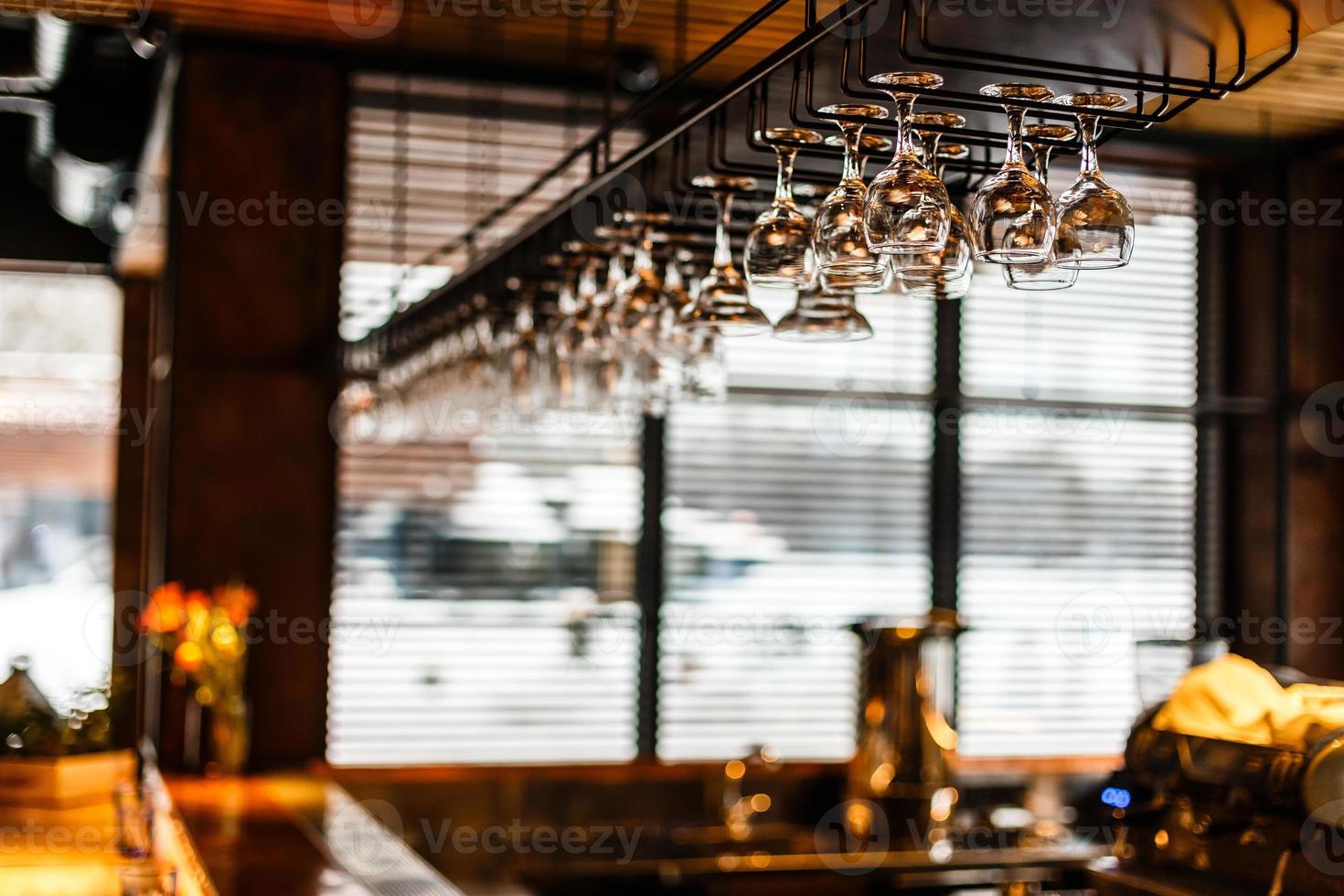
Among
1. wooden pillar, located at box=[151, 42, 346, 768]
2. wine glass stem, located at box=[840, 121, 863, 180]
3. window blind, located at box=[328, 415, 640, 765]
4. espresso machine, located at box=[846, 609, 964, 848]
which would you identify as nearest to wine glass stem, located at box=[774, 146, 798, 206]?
wine glass stem, located at box=[840, 121, 863, 180]

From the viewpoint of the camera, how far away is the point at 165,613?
12.6 feet

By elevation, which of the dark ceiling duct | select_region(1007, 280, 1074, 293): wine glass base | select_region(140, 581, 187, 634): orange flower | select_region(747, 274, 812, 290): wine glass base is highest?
the dark ceiling duct

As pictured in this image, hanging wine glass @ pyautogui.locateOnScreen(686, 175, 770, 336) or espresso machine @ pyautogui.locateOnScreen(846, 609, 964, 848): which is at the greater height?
hanging wine glass @ pyautogui.locateOnScreen(686, 175, 770, 336)

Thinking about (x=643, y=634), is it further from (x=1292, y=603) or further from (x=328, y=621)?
(x=1292, y=603)

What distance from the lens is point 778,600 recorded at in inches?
203

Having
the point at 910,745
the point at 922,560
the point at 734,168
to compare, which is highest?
the point at 734,168

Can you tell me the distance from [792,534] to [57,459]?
10.4 ft

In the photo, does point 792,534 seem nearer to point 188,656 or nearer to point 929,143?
point 188,656

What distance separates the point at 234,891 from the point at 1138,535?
409 centimetres

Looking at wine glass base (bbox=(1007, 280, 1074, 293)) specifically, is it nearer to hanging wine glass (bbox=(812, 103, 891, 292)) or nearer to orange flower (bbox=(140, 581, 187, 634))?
hanging wine glass (bbox=(812, 103, 891, 292))

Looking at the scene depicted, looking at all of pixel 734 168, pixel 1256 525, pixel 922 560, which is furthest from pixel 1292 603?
pixel 734 168

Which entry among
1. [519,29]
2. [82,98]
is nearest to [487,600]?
[519,29]

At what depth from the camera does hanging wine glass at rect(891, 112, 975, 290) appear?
50.6 inches

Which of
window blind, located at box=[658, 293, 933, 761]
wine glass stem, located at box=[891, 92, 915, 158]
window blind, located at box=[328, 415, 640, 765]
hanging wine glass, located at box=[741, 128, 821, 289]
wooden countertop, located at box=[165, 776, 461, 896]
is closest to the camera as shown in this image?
wine glass stem, located at box=[891, 92, 915, 158]
